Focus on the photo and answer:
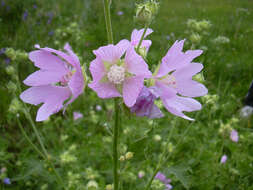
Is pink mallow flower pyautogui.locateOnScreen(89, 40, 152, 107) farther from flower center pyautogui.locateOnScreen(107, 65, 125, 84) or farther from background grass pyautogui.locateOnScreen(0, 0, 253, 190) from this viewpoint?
background grass pyautogui.locateOnScreen(0, 0, 253, 190)

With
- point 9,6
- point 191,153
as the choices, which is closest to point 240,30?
point 191,153

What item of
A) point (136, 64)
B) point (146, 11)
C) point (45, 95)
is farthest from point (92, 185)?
point (146, 11)

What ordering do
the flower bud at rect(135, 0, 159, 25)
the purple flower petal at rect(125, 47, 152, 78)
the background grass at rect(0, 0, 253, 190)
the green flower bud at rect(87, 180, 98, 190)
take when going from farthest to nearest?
1. the background grass at rect(0, 0, 253, 190)
2. the green flower bud at rect(87, 180, 98, 190)
3. the flower bud at rect(135, 0, 159, 25)
4. the purple flower petal at rect(125, 47, 152, 78)

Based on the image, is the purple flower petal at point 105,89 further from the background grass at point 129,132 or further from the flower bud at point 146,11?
the flower bud at point 146,11

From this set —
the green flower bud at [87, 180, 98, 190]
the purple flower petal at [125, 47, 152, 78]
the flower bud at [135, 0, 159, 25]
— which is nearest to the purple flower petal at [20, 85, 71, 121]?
the purple flower petal at [125, 47, 152, 78]

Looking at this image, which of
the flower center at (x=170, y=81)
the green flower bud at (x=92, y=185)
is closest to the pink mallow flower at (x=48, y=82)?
the flower center at (x=170, y=81)

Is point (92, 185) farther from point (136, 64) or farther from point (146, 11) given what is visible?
point (146, 11)
